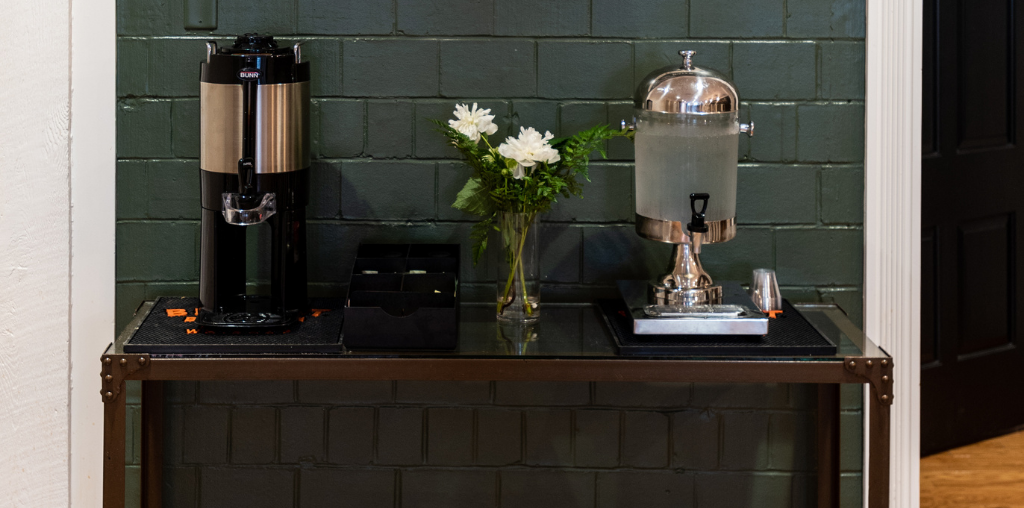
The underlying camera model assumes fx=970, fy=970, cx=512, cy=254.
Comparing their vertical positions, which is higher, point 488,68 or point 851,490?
point 488,68

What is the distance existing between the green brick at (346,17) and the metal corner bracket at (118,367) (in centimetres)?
87

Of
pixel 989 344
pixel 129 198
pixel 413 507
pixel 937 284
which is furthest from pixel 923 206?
pixel 129 198

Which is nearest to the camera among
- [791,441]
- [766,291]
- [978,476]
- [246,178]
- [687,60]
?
[246,178]

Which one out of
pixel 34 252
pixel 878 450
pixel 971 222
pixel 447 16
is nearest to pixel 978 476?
pixel 971 222

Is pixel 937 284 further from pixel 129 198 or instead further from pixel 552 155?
pixel 129 198

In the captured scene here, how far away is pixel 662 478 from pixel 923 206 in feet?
5.29

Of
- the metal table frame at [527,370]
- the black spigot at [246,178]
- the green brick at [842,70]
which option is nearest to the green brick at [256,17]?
the black spigot at [246,178]

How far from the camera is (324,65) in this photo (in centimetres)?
232

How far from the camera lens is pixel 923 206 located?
11.3ft

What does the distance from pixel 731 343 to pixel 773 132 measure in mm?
647

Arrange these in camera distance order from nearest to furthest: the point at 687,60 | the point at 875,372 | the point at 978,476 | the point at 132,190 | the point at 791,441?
the point at 875,372 → the point at 687,60 → the point at 132,190 → the point at 791,441 → the point at 978,476

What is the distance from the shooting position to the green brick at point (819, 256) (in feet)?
7.81

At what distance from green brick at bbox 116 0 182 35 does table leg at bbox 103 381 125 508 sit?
0.90 m

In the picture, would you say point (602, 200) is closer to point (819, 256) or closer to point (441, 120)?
point (441, 120)
